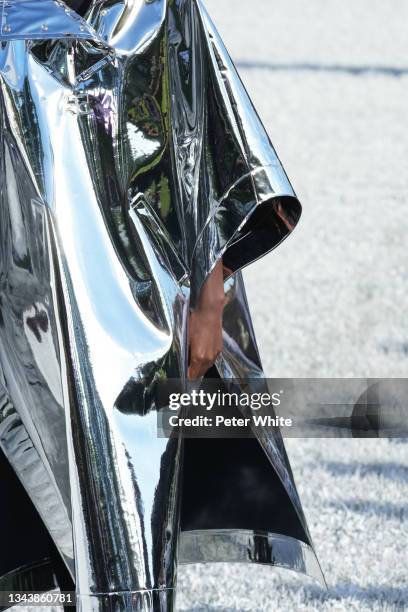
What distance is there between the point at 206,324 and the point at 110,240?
28 centimetres

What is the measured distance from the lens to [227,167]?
1.96m

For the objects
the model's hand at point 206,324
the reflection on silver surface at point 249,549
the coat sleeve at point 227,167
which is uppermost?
the coat sleeve at point 227,167

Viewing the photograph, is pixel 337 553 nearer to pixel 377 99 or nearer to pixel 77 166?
pixel 77 166

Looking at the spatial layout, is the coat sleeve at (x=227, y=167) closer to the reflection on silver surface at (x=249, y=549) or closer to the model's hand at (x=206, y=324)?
the model's hand at (x=206, y=324)

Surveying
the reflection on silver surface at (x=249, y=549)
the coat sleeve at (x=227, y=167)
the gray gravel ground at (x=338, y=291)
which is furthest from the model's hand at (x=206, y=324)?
the gray gravel ground at (x=338, y=291)

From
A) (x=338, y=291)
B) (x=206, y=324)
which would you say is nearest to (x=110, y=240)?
(x=206, y=324)

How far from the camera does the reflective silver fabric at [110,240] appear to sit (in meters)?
1.69

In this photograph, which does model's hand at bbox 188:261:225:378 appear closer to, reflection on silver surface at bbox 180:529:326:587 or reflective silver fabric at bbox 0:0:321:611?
reflective silver fabric at bbox 0:0:321:611

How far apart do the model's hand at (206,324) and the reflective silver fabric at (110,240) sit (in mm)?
26

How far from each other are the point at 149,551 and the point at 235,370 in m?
0.53

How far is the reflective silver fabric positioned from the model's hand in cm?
3

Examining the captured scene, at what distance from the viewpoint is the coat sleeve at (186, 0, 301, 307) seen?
194 cm

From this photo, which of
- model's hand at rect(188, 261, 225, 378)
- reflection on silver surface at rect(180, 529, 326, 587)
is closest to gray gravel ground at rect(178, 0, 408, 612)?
reflection on silver surface at rect(180, 529, 326, 587)

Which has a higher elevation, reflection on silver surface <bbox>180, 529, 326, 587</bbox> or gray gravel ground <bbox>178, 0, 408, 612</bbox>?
gray gravel ground <bbox>178, 0, 408, 612</bbox>
